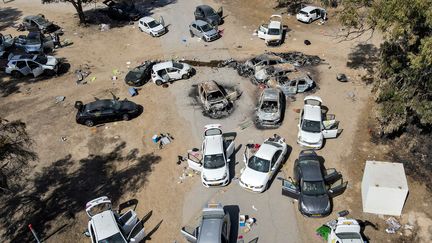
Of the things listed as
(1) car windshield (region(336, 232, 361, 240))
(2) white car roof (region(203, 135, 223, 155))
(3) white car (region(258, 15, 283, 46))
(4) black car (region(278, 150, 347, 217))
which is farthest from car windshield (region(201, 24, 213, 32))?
(1) car windshield (region(336, 232, 361, 240))

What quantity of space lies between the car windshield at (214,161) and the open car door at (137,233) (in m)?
4.54

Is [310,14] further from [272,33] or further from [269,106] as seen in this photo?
[269,106]

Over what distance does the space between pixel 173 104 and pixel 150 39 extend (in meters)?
10.5

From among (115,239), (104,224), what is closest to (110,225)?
(104,224)

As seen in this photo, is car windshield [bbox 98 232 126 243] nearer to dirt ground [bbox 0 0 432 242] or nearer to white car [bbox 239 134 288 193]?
dirt ground [bbox 0 0 432 242]

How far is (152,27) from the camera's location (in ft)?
112

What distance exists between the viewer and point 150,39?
33.8 m

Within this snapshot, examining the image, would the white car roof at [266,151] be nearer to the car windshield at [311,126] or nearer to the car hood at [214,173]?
the car hood at [214,173]

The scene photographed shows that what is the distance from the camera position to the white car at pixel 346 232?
1589cm

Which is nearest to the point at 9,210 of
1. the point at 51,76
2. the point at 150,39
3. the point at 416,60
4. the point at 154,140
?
the point at 154,140

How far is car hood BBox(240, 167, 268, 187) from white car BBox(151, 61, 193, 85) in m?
11.0

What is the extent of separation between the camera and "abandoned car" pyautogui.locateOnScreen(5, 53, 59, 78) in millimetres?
28906

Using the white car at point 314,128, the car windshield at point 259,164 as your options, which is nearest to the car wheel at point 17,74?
the car windshield at point 259,164

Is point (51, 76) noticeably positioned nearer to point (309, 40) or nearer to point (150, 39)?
point (150, 39)
